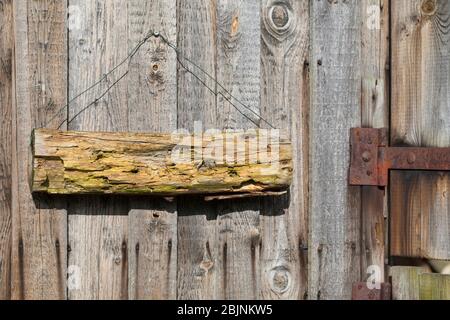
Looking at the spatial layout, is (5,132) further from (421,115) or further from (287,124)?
(421,115)

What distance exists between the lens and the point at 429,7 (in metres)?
2.11

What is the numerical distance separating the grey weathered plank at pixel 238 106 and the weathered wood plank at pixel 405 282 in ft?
1.58

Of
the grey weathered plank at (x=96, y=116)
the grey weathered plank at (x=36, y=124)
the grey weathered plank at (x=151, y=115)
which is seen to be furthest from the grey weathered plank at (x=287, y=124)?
the grey weathered plank at (x=36, y=124)

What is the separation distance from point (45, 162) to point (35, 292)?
0.42m

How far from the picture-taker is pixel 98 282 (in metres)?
2.01

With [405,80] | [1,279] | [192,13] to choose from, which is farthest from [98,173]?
[405,80]

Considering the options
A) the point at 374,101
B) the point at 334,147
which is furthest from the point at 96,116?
the point at 374,101

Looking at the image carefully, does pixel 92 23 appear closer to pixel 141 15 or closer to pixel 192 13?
pixel 141 15

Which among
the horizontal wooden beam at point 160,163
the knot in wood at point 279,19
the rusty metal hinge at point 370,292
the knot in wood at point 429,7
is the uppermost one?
the knot in wood at point 429,7

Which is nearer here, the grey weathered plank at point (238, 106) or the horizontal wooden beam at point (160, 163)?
the horizontal wooden beam at point (160, 163)

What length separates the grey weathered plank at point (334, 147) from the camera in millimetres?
2098

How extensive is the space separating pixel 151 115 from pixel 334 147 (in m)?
0.60

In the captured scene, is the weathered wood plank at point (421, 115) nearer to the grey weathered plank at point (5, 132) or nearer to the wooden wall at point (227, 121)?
the wooden wall at point (227, 121)

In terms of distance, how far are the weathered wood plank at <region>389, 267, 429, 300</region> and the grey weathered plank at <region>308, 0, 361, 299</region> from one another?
0.13 metres
